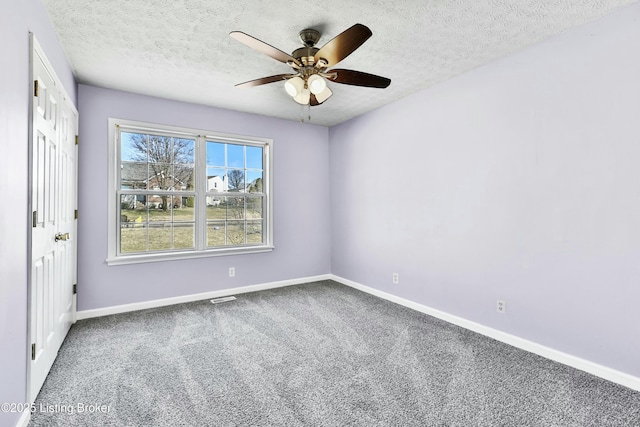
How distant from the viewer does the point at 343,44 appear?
1.96 m

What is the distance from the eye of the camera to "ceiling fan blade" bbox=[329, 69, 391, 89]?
7.66 feet

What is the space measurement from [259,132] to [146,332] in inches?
113

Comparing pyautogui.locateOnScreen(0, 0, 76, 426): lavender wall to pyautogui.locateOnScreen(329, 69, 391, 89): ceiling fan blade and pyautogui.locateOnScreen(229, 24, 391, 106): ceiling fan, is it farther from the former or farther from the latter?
pyautogui.locateOnScreen(329, 69, 391, 89): ceiling fan blade

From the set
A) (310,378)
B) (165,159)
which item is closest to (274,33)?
(165,159)

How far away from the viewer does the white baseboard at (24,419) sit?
160cm

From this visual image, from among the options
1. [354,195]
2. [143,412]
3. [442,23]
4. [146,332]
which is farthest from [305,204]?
[143,412]

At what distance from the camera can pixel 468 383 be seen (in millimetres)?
2100

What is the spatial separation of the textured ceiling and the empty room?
2cm

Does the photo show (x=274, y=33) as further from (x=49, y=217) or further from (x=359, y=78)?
(x=49, y=217)

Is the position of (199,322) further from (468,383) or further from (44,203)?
(468,383)

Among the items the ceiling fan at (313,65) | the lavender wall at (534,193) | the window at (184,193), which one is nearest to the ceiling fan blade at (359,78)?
the ceiling fan at (313,65)

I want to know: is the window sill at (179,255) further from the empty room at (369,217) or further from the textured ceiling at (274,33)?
the textured ceiling at (274,33)

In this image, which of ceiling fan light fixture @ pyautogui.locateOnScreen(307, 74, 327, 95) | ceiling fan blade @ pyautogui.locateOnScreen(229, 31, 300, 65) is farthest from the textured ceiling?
ceiling fan light fixture @ pyautogui.locateOnScreen(307, 74, 327, 95)

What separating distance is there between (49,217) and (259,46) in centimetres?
189
